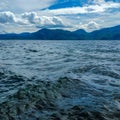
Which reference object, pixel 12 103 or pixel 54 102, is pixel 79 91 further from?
pixel 12 103

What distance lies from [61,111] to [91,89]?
5458mm

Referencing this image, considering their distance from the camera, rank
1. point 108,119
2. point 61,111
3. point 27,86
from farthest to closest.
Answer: point 27,86 → point 61,111 → point 108,119

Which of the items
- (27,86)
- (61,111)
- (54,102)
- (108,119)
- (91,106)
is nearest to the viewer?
(108,119)

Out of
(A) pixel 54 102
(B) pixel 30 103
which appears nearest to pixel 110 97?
(A) pixel 54 102

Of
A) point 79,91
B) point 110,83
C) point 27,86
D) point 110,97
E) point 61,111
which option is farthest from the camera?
point 110,83

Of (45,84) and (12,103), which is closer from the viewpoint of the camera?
(12,103)

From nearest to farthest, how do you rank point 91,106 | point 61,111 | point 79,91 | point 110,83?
point 61,111 < point 91,106 < point 79,91 < point 110,83

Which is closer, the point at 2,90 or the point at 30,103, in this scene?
the point at 30,103

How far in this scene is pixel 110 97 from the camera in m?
14.5

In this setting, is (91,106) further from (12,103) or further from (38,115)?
(12,103)

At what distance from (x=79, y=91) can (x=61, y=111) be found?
4.63 m

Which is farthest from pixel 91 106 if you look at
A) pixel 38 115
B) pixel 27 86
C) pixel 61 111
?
pixel 27 86

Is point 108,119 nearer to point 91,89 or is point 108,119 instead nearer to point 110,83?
point 91,89

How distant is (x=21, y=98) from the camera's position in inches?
546
